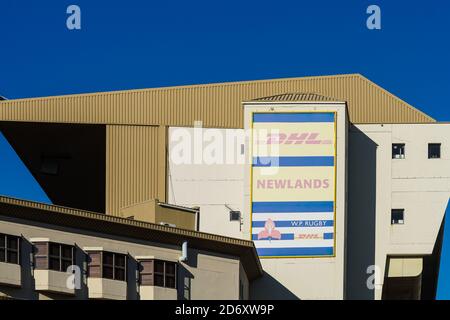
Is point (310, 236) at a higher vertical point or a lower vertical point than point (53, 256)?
lower

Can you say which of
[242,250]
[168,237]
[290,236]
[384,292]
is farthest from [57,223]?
[384,292]

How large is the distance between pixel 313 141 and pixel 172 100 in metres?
13.7

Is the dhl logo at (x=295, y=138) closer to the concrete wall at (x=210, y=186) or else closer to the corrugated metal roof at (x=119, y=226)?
the concrete wall at (x=210, y=186)

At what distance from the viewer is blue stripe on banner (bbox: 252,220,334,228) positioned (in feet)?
320

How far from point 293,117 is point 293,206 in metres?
6.56

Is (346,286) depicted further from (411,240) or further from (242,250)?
(242,250)

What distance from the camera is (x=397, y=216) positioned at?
105062 millimetres

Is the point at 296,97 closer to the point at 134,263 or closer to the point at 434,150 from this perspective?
the point at 434,150

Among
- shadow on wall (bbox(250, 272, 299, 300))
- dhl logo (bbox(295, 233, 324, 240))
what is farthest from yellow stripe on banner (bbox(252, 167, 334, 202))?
shadow on wall (bbox(250, 272, 299, 300))

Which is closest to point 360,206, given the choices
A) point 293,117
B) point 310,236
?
point 310,236

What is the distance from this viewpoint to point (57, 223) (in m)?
72.6

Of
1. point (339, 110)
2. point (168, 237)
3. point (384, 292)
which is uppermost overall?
point (339, 110)

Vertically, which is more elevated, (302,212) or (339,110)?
(339,110)

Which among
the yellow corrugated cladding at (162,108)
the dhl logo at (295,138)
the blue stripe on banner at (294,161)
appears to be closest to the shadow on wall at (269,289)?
the blue stripe on banner at (294,161)
